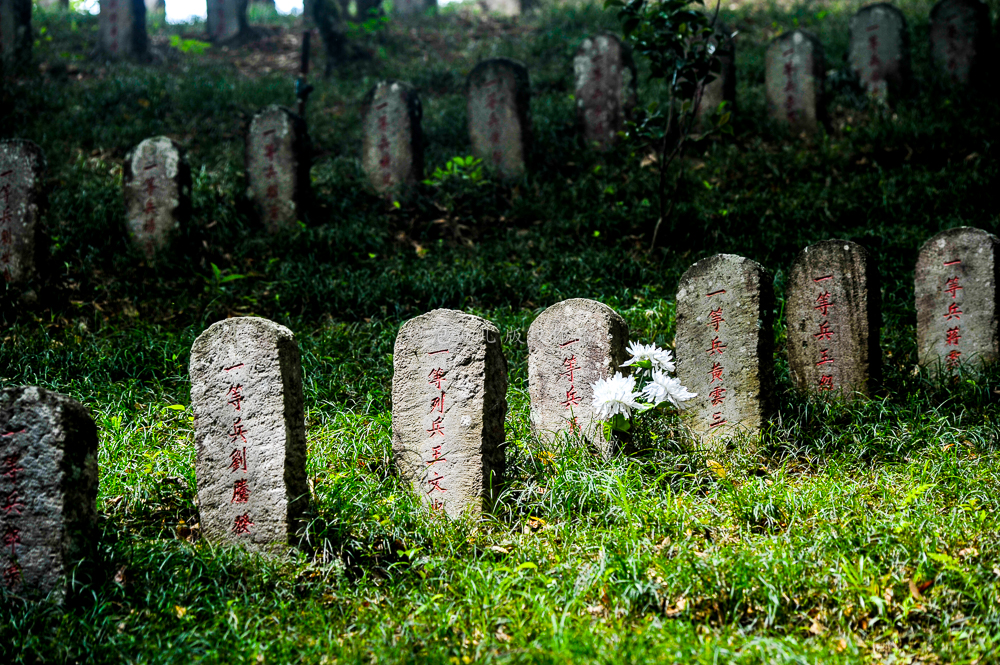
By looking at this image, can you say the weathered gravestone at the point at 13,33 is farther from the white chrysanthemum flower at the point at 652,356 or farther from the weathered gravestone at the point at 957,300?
the weathered gravestone at the point at 957,300

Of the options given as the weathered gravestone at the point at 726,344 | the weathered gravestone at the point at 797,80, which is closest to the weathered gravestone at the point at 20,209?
the weathered gravestone at the point at 726,344

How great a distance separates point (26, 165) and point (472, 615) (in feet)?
19.5

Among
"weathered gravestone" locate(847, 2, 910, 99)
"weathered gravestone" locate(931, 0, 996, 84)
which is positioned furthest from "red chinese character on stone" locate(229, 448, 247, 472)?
"weathered gravestone" locate(931, 0, 996, 84)

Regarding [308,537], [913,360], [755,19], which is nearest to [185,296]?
[308,537]

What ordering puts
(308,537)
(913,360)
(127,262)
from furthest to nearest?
(127,262) → (913,360) → (308,537)

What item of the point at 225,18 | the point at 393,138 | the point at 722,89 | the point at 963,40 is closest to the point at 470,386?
the point at 393,138

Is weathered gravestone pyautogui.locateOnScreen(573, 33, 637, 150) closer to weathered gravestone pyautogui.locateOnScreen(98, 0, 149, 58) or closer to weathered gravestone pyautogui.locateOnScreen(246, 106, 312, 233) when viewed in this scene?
weathered gravestone pyautogui.locateOnScreen(246, 106, 312, 233)

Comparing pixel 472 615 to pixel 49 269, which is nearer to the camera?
pixel 472 615

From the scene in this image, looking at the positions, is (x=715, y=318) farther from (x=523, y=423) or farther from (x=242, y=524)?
(x=242, y=524)

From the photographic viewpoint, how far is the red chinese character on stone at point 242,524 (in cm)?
357

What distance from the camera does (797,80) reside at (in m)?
9.20

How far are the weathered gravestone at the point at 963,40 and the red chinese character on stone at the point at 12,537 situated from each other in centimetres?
1030

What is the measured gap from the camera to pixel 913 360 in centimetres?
534

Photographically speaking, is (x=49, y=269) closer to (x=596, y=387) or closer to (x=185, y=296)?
(x=185, y=296)
